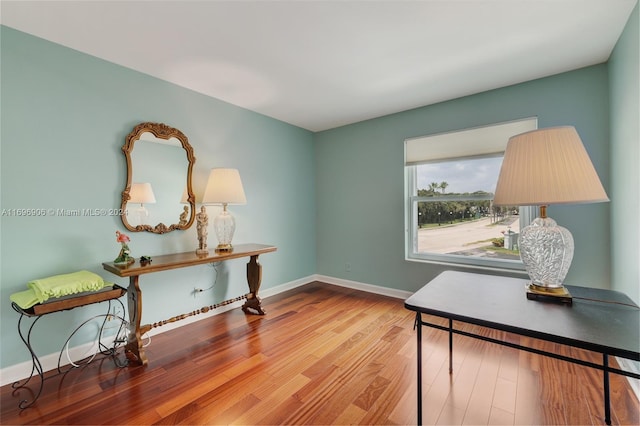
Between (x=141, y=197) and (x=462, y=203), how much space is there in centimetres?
342

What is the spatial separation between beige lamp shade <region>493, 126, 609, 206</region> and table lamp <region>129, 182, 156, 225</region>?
2.80 meters

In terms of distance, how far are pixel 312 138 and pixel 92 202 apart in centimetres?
304

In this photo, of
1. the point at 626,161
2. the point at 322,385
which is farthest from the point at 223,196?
the point at 626,161

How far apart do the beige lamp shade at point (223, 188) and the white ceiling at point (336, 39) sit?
918 millimetres

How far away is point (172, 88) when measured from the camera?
106 inches

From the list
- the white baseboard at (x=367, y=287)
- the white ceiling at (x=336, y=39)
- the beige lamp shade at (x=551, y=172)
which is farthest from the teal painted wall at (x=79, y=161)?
Result: the beige lamp shade at (x=551, y=172)

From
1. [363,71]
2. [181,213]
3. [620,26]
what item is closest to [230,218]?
[181,213]

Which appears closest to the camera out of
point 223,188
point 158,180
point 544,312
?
point 544,312

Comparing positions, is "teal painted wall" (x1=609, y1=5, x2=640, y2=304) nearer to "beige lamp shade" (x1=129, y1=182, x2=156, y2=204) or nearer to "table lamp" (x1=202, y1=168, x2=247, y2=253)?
"table lamp" (x1=202, y1=168, x2=247, y2=253)

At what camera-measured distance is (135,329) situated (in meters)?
2.08

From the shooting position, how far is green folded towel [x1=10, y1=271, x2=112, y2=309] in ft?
5.40

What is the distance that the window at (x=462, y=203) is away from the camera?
2859 mm

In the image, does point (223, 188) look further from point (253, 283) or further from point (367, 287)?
point (367, 287)

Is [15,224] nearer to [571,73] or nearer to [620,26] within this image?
[620,26]
